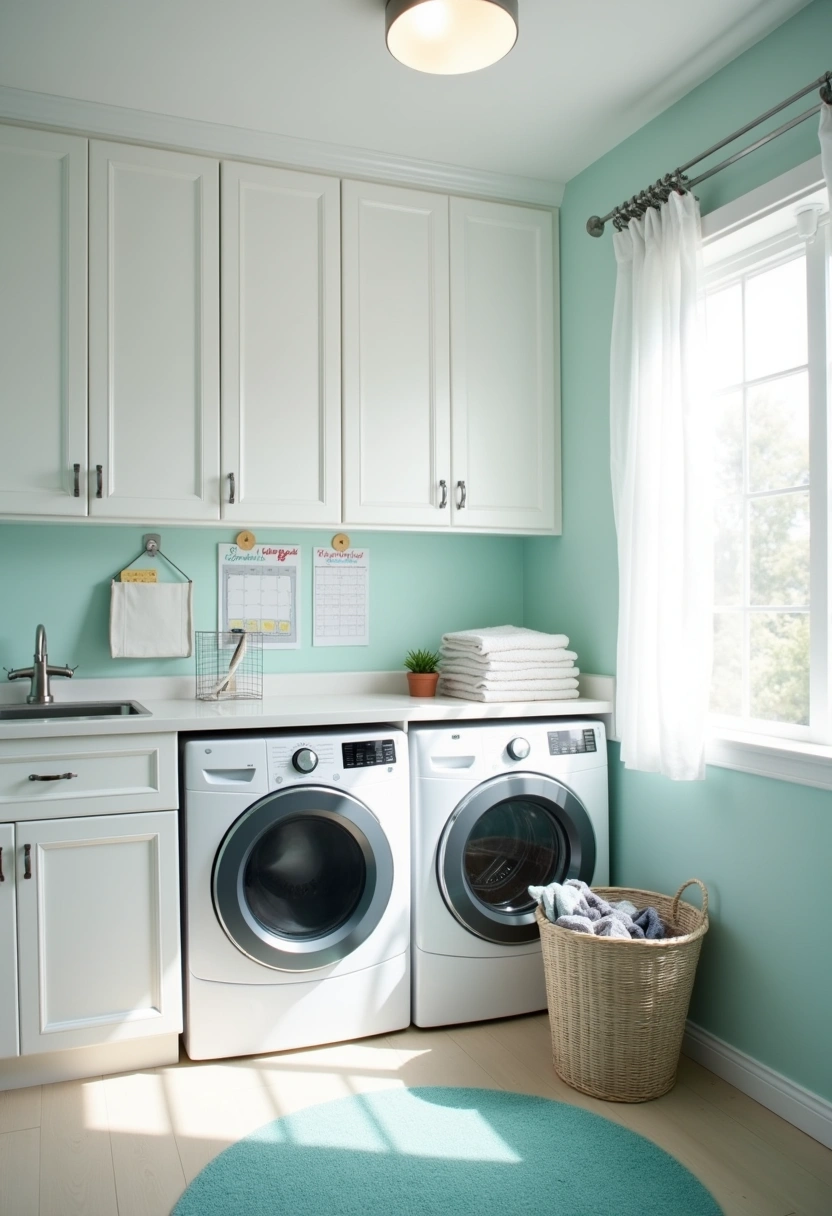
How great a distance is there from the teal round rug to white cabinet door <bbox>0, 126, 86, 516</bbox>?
1.66 m

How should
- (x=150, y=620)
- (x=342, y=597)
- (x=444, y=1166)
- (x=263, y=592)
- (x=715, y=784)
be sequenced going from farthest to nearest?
(x=342, y=597)
(x=263, y=592)
(x=150, y=620)
(x=715, y=784)
(x=444, y=1166)

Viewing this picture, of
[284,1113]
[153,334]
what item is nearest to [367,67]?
[153,334]

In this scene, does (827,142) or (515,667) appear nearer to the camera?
(827,142)

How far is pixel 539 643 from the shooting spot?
283 centimetres

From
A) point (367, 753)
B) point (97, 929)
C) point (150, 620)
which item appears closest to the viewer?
point (97, 929)

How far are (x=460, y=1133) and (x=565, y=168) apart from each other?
2.74 metres

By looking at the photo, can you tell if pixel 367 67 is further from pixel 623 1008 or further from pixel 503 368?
pixel 623 1008

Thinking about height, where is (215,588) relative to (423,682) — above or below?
above

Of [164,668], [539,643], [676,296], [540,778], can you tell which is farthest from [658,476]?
[164,668]

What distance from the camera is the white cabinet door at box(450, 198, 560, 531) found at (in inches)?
117

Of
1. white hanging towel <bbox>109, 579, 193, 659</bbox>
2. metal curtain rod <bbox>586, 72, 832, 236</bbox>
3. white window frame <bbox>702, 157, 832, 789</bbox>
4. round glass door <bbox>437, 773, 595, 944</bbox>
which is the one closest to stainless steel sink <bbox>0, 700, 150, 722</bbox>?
white hanging towel <bbox>109, 579, 193, 659</bbox>

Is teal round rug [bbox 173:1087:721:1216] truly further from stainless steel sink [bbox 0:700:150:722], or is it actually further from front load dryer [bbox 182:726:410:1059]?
stainless steel sink [bbox 0:700:150:722]

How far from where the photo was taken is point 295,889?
246 centimetres

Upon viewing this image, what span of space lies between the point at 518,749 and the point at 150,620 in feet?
3.89
